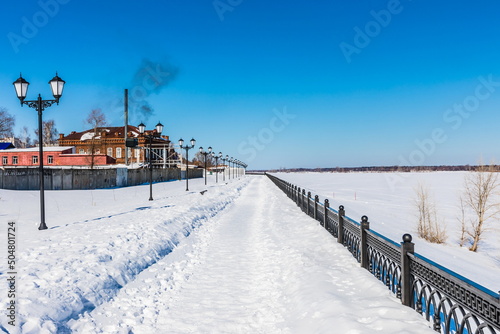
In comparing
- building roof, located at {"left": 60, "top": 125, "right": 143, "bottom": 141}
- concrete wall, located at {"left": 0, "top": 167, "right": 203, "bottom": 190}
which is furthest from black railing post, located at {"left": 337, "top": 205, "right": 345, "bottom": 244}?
building roof, located at {"left": 60, "top": 125, "right": 143, "bottom": 141}

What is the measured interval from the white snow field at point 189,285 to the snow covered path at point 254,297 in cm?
2

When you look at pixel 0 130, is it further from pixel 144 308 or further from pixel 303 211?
pixel 144 308

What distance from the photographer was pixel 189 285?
5.54 meters

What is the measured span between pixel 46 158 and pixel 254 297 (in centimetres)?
5496

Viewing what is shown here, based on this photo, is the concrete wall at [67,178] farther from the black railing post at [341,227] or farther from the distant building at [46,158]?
the black railing post at [341,227]

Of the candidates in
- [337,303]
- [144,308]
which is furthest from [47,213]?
[337,303]

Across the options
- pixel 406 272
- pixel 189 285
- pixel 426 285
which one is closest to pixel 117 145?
pixel 189 285

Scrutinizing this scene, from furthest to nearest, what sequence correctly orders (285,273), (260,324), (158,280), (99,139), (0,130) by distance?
(99,139), (0,130), (285,273), (158,280), (260,324)

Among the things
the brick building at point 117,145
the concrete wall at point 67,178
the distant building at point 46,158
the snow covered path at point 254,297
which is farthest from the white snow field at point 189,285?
the brick building at point 117,145

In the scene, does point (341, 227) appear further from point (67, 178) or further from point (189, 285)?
point (67, 178)

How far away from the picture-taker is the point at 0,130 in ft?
149

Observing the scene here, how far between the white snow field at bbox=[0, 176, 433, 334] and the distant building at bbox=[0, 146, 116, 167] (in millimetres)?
44135

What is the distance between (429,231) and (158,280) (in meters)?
18.9

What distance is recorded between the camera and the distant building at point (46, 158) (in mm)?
47000
